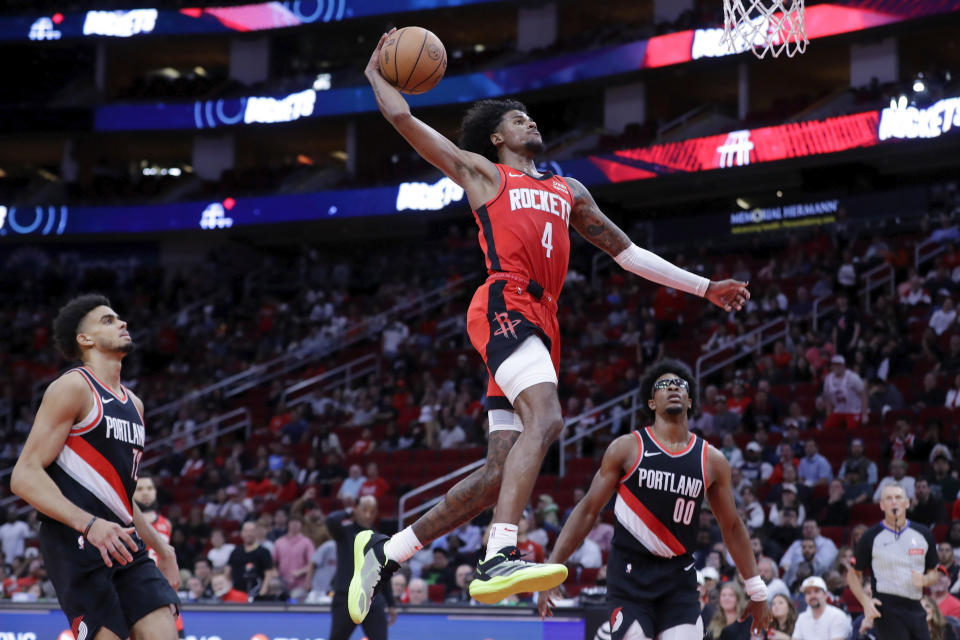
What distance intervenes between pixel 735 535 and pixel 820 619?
3723 mm

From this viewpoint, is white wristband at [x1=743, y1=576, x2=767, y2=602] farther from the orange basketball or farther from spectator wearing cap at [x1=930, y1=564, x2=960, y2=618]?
spectator wearing cap at [x1=930, y1=564, x2=960, y2=618]

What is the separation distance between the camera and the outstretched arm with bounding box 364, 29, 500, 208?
18.8 ft

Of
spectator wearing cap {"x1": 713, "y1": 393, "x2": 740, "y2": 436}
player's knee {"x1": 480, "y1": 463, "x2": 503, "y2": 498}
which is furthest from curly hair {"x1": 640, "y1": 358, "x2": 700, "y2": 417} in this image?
spectator wearing cap {"x1": 713, "y1": 393, "x2": 740, "y2": 436}

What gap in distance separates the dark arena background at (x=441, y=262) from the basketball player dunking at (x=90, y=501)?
19.3ft

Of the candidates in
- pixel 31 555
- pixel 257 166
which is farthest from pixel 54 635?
pixel 257 166

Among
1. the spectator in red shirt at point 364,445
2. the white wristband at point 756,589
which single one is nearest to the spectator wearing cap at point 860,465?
the white wristband at point 756,589

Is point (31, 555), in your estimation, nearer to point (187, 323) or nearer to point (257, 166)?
point (187, 323)

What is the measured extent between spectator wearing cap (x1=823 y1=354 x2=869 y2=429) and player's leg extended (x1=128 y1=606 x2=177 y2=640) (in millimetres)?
12339

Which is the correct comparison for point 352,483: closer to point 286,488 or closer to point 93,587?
point 286,488

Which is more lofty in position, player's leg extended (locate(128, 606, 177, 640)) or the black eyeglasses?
the black eyeglasses

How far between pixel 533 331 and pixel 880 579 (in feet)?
16.4

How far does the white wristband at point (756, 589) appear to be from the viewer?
7.60m

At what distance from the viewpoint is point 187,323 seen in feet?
101

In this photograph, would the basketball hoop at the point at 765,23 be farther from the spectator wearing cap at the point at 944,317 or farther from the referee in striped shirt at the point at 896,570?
the spectator wearing cap at the point at 944,317
